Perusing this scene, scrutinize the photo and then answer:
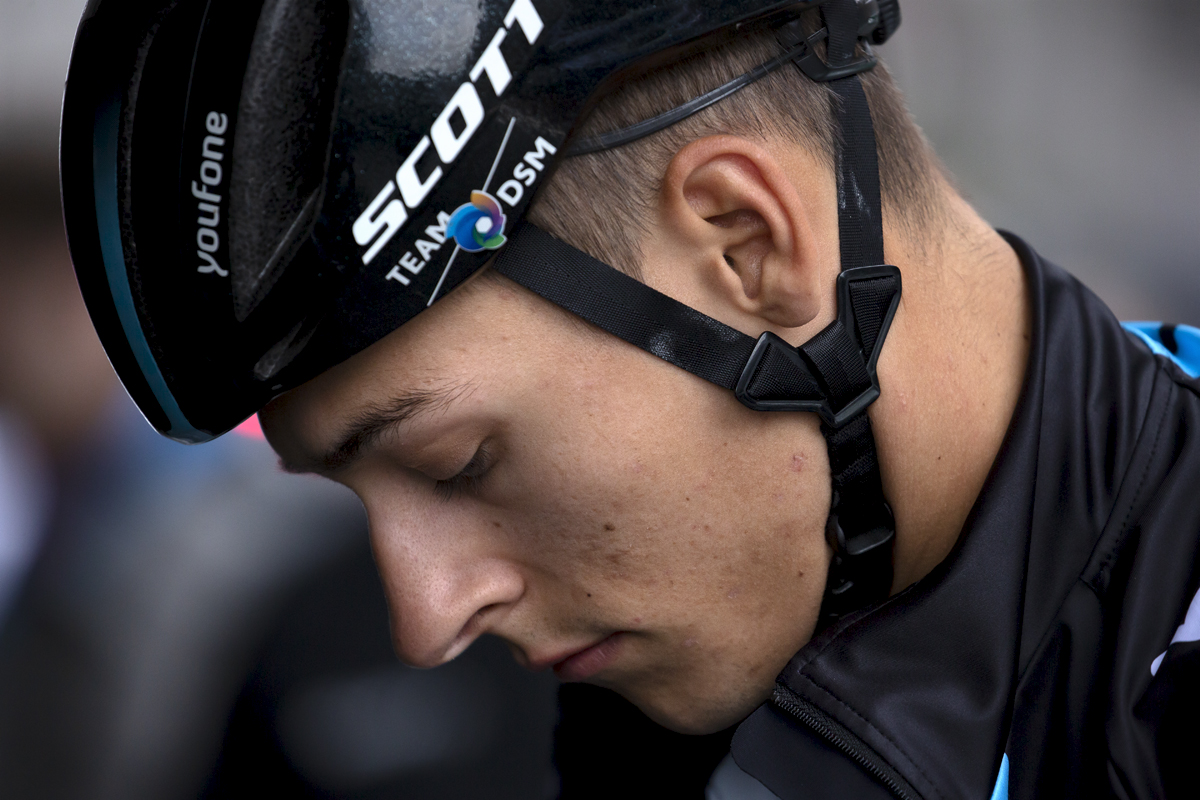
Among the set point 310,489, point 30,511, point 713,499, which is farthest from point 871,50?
point 30,511

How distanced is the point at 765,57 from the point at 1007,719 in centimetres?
82

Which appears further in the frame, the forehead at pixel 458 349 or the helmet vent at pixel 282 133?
the forehead at pixel 458 349

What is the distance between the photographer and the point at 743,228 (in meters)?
1.05

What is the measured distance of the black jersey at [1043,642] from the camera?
108cm

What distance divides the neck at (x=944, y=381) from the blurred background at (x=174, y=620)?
72 centimetres

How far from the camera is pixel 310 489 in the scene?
7.59 feet

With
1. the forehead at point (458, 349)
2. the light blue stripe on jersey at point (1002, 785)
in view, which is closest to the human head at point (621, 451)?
the forehead at point (458, 349)

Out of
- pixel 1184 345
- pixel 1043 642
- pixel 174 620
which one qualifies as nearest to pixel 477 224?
pixel 1043 642

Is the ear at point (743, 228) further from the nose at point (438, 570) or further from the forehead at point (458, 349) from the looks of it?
the nose at point (438, 570)

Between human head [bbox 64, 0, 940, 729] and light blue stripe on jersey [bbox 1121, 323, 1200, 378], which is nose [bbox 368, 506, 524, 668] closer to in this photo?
human head [bbox 64, 0, 940, 729]

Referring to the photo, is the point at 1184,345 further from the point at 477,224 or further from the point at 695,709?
the point at 477,224

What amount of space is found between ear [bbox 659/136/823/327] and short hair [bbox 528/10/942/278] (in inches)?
1.4

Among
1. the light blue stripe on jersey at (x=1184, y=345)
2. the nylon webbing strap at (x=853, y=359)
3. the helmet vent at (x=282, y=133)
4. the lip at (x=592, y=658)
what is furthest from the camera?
the light blue stripe on jersey at (x=1184, y=345)

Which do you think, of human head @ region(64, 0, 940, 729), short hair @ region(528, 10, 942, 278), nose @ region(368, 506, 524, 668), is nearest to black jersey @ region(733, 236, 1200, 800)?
human head @ region(64, 0, 940, 729)
